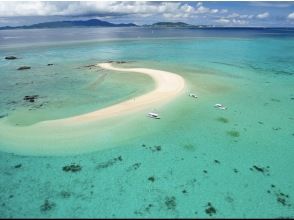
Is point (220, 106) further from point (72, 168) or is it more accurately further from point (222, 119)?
point (72, 168)

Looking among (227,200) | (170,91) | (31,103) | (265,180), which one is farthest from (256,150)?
(31,103)

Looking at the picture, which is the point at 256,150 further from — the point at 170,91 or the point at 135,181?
the point at 170,91

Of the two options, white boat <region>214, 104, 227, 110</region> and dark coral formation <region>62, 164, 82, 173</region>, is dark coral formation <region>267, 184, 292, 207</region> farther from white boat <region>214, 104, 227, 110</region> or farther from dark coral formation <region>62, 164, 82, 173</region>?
dark coral formation <region>62, 164, 82, 173</region>

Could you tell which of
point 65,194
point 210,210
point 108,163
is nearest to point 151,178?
point 108,163

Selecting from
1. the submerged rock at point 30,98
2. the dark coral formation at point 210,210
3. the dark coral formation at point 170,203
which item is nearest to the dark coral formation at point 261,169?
the dark coral formation at point 210,210

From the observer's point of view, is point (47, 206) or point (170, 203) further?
point (170, 203)

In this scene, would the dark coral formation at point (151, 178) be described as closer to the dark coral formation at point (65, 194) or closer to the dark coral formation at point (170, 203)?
the dark coral formation at point (170, 203)

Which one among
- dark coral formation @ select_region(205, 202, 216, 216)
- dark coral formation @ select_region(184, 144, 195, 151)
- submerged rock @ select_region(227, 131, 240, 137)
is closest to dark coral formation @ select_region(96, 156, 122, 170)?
dark coral formation @ select_region(184, 144, 195, 151)

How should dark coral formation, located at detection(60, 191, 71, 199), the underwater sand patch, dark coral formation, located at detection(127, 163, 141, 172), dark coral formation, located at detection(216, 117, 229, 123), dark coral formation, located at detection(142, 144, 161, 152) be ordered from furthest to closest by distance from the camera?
dark coral formation, located at detection(216, 117, 229, 123)
the underwater sand patch
dark coral formation, located at detection(142, 144, 161, 152)
dark coral formation, located at detection(127, 163, 141, 172)
dark coral formation, located at detection(60, 191, 71, 199)

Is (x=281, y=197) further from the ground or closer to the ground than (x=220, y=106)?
closer to the ground
